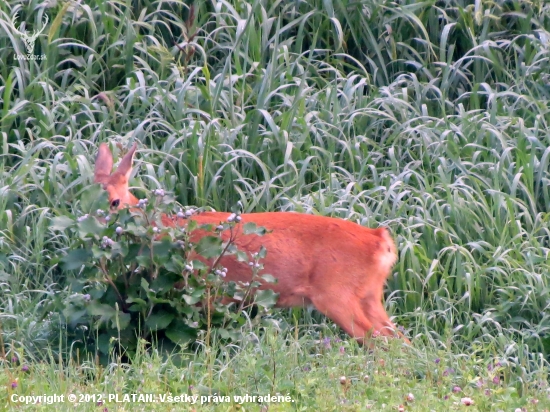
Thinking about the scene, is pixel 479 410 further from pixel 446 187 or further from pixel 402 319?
pixel 446 187

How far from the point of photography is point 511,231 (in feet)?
19.8

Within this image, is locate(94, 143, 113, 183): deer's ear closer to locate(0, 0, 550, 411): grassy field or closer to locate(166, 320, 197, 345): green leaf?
locate(0, 0, 550, 411): grassy field

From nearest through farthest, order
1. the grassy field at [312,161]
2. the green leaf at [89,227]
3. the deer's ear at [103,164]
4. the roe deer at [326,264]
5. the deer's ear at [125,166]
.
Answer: the grassy field at [312,161], the green leaf at [89,227], the roe deer at [326,264], the deer's ear at [125,166], the deer's ear at [103,164]

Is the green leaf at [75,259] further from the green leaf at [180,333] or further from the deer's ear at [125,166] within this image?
the deer's ear at [125,166]

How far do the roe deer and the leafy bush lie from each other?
0.38m

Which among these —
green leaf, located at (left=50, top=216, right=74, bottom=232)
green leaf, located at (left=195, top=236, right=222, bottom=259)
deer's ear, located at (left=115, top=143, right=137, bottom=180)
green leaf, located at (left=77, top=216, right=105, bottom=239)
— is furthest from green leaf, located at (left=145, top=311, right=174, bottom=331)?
deer's ear, located at (left=115, top=143, right=137, bottom=180)

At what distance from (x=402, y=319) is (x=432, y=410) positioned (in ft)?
6.07

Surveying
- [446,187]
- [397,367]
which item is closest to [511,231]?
[446,187]

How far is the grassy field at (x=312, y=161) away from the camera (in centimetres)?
446

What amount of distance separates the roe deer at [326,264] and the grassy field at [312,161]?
0.59ft

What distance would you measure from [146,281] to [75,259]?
0.36 metres

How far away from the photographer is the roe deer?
17.6 feet

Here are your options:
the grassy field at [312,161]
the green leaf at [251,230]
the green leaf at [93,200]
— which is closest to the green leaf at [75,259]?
the green leaf at [93,200]

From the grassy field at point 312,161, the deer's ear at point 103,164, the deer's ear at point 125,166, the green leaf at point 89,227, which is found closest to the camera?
the grassy field at point 312,161
